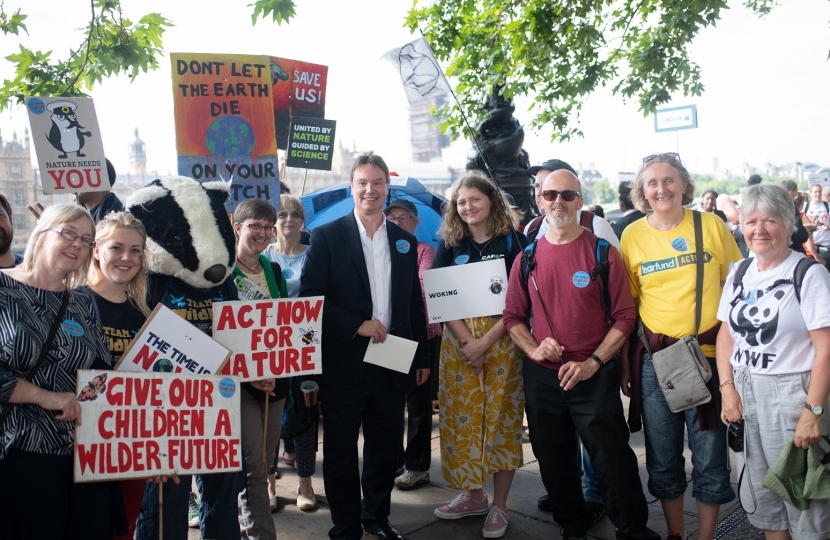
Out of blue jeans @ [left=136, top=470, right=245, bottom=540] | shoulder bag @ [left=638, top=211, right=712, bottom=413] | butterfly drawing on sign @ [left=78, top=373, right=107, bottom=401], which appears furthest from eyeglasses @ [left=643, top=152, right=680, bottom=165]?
butterfly drawing on sign @ [left=78, top=373, right=107, bottom=401]

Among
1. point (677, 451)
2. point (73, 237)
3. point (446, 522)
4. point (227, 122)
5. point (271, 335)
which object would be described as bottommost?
point (446, 522)

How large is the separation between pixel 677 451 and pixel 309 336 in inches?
78.7

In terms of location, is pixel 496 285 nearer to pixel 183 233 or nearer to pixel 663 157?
pixel 663 157

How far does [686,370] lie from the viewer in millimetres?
3410

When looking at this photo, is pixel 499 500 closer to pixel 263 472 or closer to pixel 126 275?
pixel 263 472

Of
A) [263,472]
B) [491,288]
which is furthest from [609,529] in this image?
[263,472]

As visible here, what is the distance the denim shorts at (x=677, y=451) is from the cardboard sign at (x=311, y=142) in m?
3.92

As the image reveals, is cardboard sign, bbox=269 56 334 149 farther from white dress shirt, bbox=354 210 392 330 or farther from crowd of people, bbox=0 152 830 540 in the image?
white dress shirt, bbox=354 210 392 330

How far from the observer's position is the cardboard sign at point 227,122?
184 inches

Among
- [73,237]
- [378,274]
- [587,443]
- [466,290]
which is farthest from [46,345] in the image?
[587,443]

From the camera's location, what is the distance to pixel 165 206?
3.41 m

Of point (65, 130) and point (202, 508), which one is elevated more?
point (65, 130)

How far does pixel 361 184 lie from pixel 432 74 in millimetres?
1412

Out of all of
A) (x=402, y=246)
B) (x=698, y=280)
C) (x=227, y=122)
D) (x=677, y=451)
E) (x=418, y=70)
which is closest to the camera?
(x=698, y=280)
